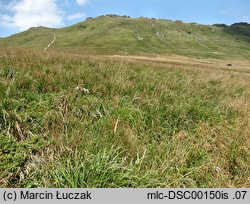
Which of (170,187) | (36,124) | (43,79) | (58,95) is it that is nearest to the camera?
(170,187)

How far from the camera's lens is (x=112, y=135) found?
4520 mm

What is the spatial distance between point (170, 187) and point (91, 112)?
254cm

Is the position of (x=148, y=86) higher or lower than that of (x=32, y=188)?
higher

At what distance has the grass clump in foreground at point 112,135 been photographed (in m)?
3.52

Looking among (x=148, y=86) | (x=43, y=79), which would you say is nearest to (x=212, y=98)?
(x=148, y=86)

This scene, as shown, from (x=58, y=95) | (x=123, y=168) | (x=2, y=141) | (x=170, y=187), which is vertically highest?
(x=58, y=95)

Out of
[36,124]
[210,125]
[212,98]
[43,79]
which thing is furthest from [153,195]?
[212,98]

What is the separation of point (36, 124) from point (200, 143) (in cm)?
298

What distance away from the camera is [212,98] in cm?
805

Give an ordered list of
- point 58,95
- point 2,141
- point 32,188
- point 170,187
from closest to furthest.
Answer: point 32,188 < point 170,187 < point 2,141 < point 58,95

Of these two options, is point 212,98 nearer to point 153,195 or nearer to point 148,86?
point 148,86

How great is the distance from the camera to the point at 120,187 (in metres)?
3.29

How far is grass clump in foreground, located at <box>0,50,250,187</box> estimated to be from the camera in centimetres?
352

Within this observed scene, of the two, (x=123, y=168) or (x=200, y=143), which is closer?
(x=123, y=168)
